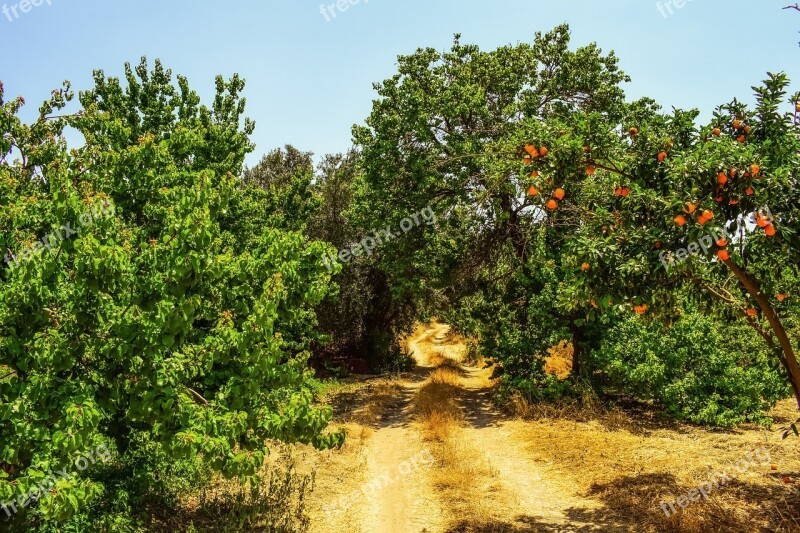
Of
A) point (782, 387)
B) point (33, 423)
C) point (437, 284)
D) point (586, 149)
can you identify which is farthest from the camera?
point (437, 284)

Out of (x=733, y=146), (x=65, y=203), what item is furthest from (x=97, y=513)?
(x=733, y=146)

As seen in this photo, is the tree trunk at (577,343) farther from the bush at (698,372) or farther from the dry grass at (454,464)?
the dry grass at (454,464)

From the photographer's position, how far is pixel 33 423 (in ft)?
16.3

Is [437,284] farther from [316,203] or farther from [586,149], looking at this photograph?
[586,149]

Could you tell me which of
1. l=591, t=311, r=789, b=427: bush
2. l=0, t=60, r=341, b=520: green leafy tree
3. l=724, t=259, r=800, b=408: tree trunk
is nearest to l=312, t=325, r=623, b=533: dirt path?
l=0, t=60, r=341, b=520: green leafy tree

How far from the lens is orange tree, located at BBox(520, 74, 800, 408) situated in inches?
223

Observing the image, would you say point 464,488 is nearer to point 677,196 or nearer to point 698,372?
point 677,196

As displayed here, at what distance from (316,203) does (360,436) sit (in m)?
7.72

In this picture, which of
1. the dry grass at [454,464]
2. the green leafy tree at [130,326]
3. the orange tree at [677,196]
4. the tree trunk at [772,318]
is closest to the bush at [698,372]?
the dry grass at [454,464]

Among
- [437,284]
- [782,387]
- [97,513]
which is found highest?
[437,284]

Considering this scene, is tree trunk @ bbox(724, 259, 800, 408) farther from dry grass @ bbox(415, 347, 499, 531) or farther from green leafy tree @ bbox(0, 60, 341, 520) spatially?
green leafy tree @ bbox(0, 60, 341, 520)

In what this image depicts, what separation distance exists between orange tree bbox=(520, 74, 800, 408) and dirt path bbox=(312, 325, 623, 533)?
3718 mm

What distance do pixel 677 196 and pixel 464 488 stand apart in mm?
6778

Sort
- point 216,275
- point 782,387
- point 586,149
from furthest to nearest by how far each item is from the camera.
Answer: point 782,387
point 586,149
point 216,275
